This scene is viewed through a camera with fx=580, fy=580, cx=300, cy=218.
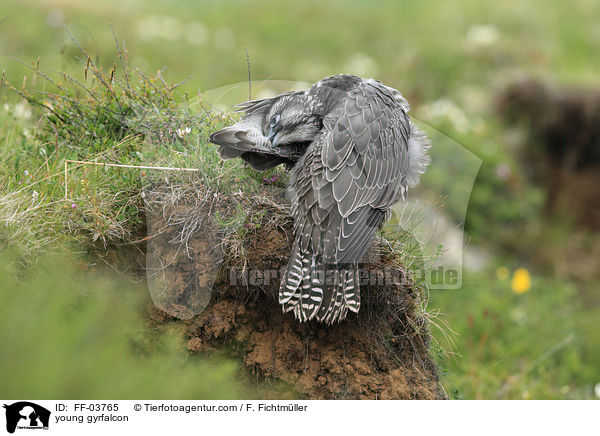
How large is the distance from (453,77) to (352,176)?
28.3 feet

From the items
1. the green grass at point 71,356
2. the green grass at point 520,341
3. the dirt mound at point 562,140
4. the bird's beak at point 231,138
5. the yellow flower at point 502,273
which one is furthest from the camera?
the dirt mound at point 562,140

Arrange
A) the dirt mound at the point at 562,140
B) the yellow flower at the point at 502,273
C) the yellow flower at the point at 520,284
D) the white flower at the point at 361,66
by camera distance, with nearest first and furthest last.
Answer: the yellow flower at the point at 520,284
the yellow flower at the point at 502,273
the white flower at the point at 361,66
the dirt mound at the point at 562,140

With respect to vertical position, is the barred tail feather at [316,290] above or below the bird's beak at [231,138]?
below

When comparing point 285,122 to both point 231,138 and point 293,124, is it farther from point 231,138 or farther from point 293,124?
point 231,138

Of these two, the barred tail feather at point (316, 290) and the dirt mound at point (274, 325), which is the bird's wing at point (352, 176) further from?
the dirt mound at point (274, 325)

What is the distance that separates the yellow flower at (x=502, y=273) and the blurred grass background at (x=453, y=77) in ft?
0.21

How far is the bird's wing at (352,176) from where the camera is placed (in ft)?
11.1

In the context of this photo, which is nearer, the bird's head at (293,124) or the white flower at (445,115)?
the bird's head at (293,124)

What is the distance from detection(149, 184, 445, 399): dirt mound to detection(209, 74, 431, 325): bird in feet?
0.63

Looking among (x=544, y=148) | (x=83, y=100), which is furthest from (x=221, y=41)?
(x=83, y=100)

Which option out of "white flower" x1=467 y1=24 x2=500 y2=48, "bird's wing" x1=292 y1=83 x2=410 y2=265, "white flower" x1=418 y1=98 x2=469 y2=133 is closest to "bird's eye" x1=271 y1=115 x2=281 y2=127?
"bird's wing" x1=292 y1=83 x2=410 y2=265

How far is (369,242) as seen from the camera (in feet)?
11.4

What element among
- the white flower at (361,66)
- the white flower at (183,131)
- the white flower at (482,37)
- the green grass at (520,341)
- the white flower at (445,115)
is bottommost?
the green grass at (520,341)
